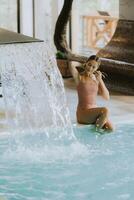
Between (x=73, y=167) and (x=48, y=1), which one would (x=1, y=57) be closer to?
(x=73, y=167)

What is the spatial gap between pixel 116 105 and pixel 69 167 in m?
2.92

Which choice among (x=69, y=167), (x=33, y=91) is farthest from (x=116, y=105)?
(x=69, y=167)

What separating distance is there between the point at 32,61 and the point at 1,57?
603mm

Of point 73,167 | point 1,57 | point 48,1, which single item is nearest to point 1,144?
point 73,167

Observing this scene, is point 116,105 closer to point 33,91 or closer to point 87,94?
point 33,91

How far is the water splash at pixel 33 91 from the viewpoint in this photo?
6559 mm

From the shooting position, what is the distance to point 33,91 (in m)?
8.05

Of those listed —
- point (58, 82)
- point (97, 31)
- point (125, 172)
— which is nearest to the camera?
point (125, 172)

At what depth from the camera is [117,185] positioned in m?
4.74

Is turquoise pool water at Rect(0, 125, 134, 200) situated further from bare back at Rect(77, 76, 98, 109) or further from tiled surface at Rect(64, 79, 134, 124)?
tiled surface at Rect(64, 79, 134, 124)

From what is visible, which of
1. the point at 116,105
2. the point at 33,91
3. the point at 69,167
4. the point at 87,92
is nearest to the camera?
the point at 69,167

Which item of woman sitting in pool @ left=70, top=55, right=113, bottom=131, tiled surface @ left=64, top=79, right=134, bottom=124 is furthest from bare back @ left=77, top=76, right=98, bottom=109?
tiled surface @ left=64, top=79, right=134, bottom=124

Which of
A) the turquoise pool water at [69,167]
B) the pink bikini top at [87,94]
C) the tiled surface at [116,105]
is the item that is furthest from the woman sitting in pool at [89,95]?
the tiled surface at [116,105]

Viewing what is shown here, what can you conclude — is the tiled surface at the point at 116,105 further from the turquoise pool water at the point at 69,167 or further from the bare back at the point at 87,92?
the turquoise pool water at the point at 69,167
